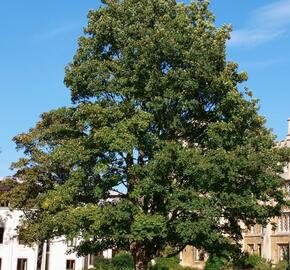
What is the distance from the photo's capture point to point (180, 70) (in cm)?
2816

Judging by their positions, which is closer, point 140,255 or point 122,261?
point 140,255

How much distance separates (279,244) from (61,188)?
38.7 m

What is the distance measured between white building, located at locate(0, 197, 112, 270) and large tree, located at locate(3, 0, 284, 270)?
39293 millimetres

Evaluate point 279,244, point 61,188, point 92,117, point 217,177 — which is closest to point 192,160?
point 217,177

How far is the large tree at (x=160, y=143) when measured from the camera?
27.1 meters

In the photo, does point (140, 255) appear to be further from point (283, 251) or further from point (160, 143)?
point (283, 251)

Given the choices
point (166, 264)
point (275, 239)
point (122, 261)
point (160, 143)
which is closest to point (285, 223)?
point (275, 239)

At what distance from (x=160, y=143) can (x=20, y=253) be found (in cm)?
4747

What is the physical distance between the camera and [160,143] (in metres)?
27.7

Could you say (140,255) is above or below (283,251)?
below

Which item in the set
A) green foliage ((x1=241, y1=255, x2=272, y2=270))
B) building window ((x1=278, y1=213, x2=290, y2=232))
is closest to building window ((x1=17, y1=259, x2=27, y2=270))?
green foliage ((x1=241, y1=255, x2=272, y2=270))

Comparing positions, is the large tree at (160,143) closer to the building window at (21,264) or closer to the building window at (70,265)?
the building window at (21,264)

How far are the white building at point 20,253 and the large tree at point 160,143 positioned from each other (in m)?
39.3

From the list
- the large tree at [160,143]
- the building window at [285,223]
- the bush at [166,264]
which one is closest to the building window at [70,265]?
the bush at [166,264]
